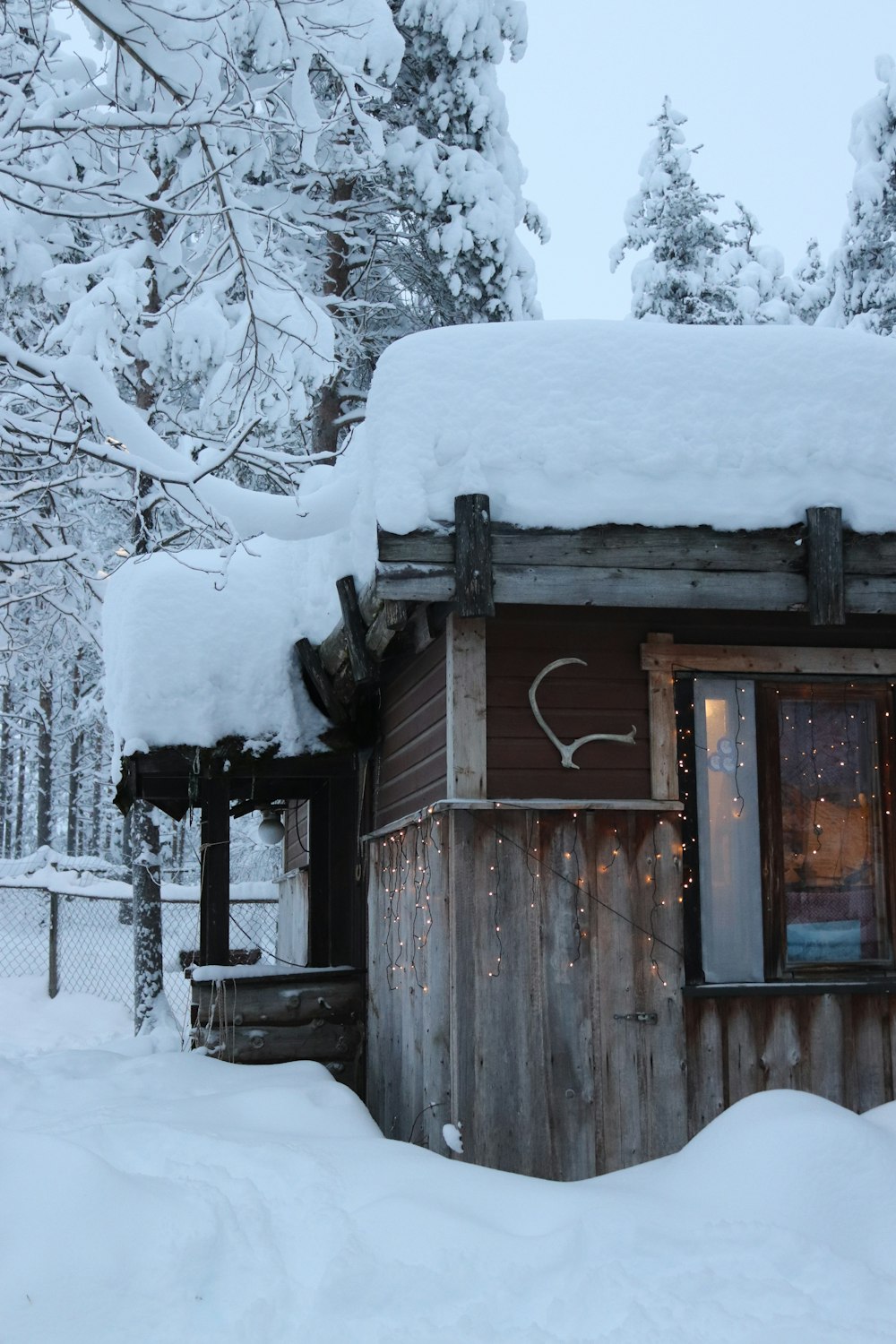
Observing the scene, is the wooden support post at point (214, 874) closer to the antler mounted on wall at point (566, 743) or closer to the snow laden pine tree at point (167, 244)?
the snow laden pine tree at point (167, 244)

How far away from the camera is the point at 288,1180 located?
14.6ft

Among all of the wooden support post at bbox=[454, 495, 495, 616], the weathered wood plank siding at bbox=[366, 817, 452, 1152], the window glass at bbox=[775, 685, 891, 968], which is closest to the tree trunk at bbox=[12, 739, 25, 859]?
the weathered wood plank siding at bbox=[366, 817, 452, 1152]

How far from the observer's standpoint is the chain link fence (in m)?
16.5

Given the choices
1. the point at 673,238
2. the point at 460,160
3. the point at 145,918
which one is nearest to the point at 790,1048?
the point at 145,918

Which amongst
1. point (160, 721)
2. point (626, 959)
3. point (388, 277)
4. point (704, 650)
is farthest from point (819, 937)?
point (388, 277)

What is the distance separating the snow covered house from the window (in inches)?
0.6

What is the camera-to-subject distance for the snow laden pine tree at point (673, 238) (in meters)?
23.4

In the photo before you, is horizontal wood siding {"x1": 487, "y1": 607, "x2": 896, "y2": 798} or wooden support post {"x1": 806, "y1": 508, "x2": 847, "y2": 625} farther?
horizontal wood siding {"x1": 487, "y1": 607, "x2": 896, "y2": 798}

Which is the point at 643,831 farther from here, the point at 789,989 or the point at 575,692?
the point at 789,989

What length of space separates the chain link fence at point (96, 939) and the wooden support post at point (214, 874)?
506 centimetres

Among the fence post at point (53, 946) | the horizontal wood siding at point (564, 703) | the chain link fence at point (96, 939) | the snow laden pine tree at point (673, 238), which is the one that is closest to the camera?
the horizontal wood siding at point (564, 703)

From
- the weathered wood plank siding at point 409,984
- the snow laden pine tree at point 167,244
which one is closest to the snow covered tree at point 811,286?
the snow laden pine tree at point 167,244

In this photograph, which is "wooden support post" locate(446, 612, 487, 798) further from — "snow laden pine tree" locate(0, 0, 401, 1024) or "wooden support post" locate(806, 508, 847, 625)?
"wooden support post" locate(806, 508, 847, 625)

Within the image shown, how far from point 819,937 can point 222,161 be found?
5.55 m
